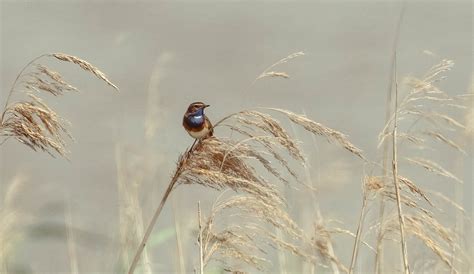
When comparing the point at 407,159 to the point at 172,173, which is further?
the point at 407,159

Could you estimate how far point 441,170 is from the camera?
2.59 m

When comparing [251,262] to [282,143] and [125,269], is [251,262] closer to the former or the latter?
[282,143]

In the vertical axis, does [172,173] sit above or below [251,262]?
above

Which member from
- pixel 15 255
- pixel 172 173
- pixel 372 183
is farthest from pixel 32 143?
pixel 15 255

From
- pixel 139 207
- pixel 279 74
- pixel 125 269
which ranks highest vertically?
pixel 279 74

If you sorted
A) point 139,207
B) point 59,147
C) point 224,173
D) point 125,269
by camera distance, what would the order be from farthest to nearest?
point 139,207, point 125,269, point 224,173, point 59,147

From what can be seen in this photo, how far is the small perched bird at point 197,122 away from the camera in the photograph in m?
2.47

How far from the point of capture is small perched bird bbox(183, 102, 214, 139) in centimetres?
247

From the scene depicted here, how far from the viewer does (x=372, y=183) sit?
8.61ft

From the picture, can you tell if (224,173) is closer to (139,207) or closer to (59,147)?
(59,147)

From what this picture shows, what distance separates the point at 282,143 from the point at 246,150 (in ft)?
0.33

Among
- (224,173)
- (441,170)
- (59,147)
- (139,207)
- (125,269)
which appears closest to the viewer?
(59,147)

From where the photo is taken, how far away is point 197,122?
8.21 feet

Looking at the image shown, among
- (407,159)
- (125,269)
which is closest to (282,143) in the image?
(407,159)
